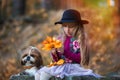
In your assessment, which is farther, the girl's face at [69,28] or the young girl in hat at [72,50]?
the girl's face at [69,28]

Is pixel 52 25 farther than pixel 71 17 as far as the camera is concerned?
Yes

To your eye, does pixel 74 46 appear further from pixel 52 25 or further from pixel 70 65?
pixel 52 25

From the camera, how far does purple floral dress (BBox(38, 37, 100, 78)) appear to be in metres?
6.91

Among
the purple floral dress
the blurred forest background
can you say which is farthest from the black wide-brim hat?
the blurred forest background

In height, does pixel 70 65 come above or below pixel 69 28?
below

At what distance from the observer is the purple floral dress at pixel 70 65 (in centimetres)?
691

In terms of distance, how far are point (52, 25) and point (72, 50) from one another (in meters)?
5.98

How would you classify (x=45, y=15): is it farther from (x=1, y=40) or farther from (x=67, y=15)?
(x=67, y=15)

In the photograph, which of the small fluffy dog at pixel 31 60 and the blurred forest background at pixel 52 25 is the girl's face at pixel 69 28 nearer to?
the small fluffy dog at pixel 31 60

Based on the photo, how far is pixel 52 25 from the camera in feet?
43.3

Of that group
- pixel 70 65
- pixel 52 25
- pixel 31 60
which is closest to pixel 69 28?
pixel 70 65

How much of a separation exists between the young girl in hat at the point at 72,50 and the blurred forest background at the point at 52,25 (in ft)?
12.7

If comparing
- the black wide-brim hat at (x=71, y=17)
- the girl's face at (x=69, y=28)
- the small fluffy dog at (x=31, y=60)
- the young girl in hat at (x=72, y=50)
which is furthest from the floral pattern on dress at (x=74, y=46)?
the small fluffy dog at (x=31, y=60)

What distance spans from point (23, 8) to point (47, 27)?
1.65m
